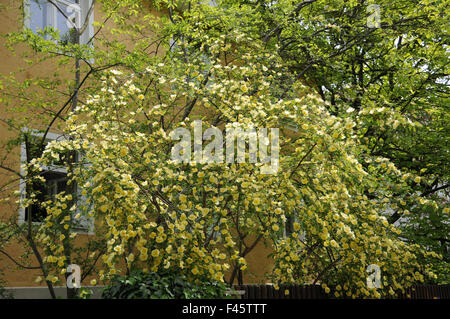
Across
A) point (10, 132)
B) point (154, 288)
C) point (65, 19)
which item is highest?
point (65, 19)

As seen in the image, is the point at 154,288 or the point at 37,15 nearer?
the point at 154,288

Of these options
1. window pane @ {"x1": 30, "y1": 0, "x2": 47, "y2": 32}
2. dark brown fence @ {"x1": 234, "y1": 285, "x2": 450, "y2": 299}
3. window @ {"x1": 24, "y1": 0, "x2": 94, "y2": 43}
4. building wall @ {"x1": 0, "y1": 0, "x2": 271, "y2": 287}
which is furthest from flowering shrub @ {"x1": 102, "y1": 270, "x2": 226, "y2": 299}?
window pane @ {"x1": 30, "y1": 0, "x2": 47, "y2": 32}

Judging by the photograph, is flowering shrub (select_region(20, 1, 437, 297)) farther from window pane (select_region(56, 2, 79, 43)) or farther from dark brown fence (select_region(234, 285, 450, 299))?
window pane (select_region(56, 2, 79, 43))

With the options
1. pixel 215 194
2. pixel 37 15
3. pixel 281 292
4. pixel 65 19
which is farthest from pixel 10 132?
pixel 281 292

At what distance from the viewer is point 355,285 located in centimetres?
535

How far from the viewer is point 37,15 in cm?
762

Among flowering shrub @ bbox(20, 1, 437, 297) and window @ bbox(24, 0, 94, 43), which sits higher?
window @ bbox(24, 0, 94, 43)

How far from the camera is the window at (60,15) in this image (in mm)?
7426

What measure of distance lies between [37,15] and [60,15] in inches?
18.0

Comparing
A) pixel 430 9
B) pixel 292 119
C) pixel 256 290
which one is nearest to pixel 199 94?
pixel 292 119

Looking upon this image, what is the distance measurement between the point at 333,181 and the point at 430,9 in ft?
16.7

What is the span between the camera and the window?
7426 millimetres

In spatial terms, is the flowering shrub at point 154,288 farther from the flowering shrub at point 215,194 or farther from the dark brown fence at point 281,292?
the dark brown fence at point 281,292

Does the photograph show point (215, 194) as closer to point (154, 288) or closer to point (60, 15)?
point (154, 288)
